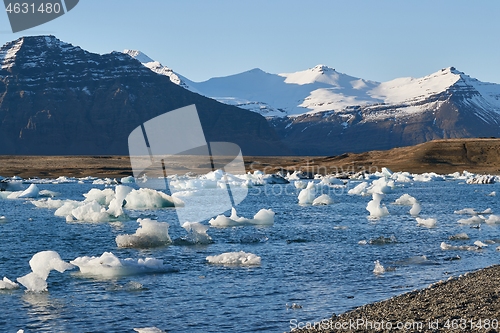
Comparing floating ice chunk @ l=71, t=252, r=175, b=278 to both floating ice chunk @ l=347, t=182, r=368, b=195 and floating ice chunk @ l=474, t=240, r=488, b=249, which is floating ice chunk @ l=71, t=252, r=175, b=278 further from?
floating ice chunk @ l=347, t=182, r=368, b=195

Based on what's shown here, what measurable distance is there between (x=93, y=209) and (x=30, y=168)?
88649 millimetres

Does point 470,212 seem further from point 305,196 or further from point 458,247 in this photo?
point 458,247

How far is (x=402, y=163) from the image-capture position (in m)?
104

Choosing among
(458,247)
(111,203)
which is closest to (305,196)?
(111,203)

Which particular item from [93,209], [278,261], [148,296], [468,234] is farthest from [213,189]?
[148,296]

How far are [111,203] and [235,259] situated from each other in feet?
45.7

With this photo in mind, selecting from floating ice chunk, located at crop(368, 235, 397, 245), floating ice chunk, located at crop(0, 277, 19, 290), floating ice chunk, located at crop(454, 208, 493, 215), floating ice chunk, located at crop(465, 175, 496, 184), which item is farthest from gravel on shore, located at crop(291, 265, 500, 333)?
floating ice chunk, located at crop(465, 175, 496, 184)

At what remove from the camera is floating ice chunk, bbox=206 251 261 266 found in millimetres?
20016

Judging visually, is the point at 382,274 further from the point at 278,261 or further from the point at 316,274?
the point at 278,261

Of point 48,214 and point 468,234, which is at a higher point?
point 48,214

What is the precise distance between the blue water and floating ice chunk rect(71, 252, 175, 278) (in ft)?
1.12

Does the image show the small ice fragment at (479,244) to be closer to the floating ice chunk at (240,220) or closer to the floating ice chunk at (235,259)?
the floating ice chunk at (235,259)

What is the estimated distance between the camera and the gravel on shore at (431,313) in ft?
38.1

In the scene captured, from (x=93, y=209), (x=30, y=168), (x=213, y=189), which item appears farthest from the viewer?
(x=30, y=168)
